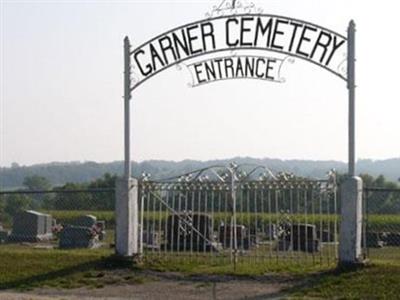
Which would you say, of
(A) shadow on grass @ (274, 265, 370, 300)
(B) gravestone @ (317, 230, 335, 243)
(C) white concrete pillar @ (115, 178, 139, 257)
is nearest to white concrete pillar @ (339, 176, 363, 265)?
(A) shadow on grass @ (274, 265, 370, 300)

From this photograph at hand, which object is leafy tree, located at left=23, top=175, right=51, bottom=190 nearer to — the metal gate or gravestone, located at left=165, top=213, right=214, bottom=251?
gravestone, located at left=165, top=213, right=214, bottom=251

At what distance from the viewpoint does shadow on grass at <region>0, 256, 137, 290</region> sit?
13266mm

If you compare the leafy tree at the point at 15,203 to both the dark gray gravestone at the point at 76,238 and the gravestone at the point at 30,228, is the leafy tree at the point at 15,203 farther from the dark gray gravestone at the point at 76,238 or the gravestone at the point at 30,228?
the dark gray gravestone at the point at 76,238

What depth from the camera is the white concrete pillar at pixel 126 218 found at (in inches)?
575

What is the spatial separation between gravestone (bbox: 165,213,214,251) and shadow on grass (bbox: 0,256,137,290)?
1.14 metres

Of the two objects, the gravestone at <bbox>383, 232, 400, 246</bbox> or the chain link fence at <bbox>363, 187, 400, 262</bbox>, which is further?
the gravestone at <bbox>383, 232, 400, 246</bbox>

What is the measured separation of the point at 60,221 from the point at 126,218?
710 inches

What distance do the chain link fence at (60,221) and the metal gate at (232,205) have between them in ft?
3.92

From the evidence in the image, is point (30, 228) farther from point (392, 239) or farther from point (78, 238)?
point (392, 239)

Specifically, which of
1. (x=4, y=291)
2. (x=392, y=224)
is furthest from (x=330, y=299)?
(x=392, y=224)

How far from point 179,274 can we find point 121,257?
1263 mm

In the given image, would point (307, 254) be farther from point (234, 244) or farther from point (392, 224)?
point (392, 224)

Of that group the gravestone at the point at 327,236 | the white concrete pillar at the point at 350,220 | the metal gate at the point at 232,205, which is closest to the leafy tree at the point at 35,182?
the gravestone at the point at 327,236

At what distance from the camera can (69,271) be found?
1407cm
